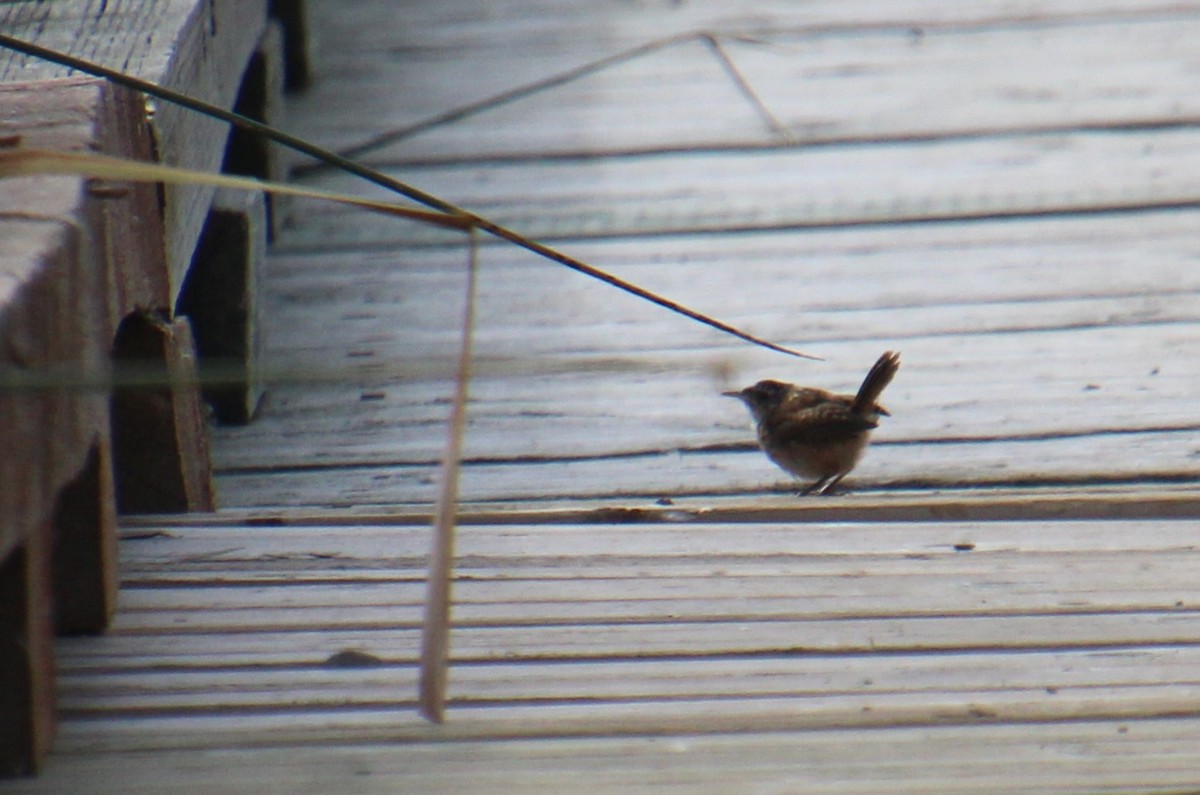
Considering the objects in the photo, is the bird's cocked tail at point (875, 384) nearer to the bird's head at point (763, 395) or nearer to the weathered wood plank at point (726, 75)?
the bird's head at point (763, 395)

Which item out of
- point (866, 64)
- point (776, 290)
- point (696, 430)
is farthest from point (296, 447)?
point (866, 64)

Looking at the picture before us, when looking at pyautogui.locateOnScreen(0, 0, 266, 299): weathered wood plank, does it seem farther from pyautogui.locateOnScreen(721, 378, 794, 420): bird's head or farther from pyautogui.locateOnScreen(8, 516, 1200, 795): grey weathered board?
pyautogui.locateOnScreen(721, 378, 794, 420): bird's head

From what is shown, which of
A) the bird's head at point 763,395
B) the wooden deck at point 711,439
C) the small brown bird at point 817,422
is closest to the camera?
the wooden deck at point 711,439

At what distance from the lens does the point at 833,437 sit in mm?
4523

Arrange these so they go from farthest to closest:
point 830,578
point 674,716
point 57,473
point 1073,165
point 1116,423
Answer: point 1073,165
point 1116,423
point 830,578
point 674,716
point 57,473

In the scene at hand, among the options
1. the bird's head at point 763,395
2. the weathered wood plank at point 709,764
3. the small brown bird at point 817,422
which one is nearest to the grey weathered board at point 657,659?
the weathered wood plank at point 709,764

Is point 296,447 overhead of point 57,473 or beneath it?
beneath

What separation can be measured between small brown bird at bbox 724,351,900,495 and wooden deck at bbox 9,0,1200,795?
8cm

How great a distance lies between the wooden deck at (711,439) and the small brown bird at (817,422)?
0.08m

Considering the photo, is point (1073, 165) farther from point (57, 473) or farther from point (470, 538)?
point (57, 473)

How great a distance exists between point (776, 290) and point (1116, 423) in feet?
4.33

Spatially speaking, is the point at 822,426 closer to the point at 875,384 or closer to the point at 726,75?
the point at 875,384

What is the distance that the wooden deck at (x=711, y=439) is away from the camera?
209 cm

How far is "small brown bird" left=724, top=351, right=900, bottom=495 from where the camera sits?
4.19 meters
